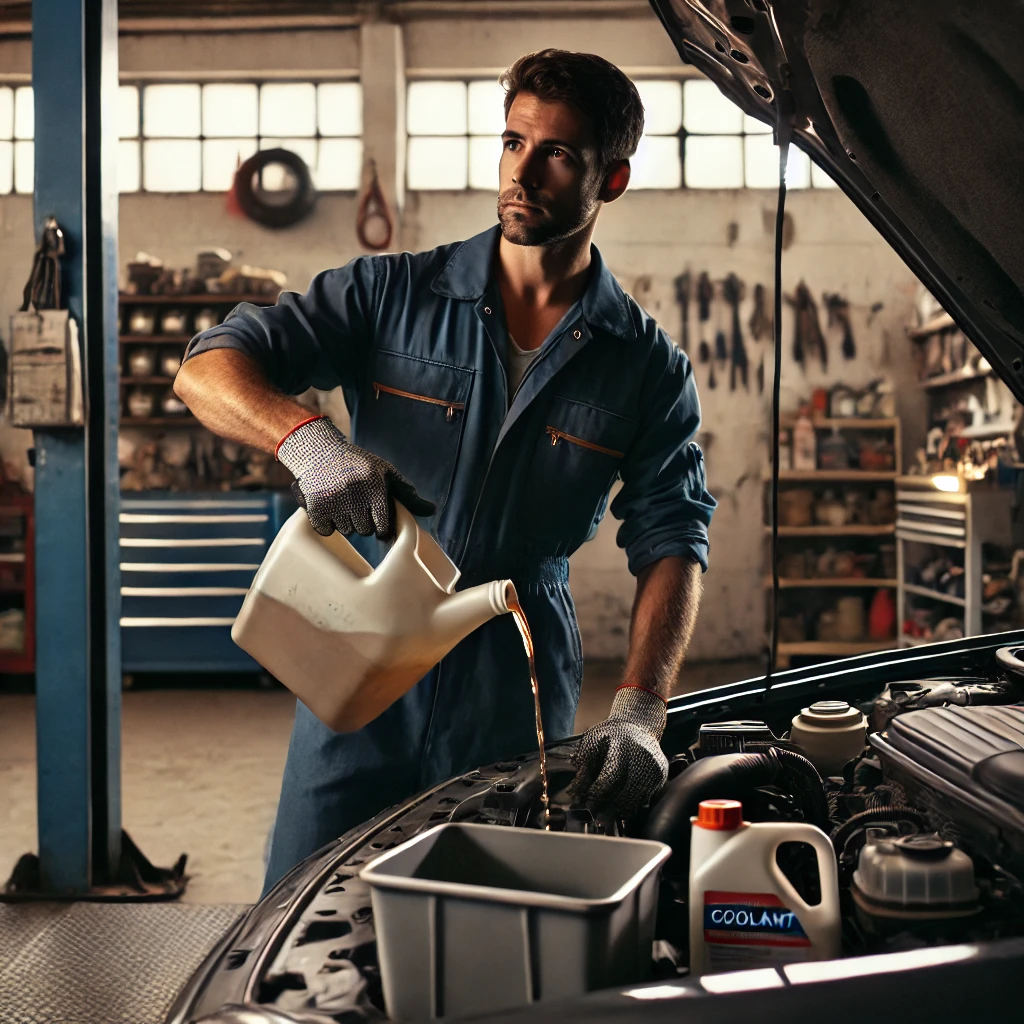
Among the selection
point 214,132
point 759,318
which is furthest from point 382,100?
point 759,318

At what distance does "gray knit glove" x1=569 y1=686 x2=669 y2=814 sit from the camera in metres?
1.14

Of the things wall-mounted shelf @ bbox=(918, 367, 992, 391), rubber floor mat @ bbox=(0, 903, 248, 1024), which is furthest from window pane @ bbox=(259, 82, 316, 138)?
rubber floor mat @ bbox=(0, 903, 248, 1024)

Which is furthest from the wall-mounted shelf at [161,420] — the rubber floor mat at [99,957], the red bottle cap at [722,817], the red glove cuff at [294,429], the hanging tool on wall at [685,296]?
the red bottle cap at [722,817]

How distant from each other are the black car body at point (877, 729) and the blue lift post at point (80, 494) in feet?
6.85

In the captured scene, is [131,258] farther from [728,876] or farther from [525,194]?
[728,876]

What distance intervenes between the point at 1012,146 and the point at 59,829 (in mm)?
2951

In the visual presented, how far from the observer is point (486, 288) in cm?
167

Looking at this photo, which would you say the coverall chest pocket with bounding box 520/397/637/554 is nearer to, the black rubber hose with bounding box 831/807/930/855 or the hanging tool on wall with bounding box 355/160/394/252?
the black rubber hose with bounding box 831/807/930/855

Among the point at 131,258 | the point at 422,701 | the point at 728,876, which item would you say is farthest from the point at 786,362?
the point at 728,876

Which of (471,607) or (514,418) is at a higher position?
(514,418)

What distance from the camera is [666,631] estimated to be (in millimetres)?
1574

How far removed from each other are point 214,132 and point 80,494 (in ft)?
13.8

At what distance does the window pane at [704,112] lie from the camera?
6484 millimetres

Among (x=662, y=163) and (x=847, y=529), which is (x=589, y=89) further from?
(x=662, y=163)
